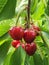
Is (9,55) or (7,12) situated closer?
(7,12)

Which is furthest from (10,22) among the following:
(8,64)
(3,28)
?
(8,64)

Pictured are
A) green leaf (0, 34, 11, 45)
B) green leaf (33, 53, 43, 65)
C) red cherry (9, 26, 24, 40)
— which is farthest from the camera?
green leaf (33, 53, 43, 65)

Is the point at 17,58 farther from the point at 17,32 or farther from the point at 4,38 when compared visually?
the point at 17,32

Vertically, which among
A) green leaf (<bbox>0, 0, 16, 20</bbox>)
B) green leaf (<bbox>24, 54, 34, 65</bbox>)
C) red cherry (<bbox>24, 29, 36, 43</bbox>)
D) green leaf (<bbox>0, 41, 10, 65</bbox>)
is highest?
green leaf (<bbox>0, 0, 16, 20</bbox>)

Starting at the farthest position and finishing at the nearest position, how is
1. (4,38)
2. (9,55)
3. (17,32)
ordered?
(9,55) → (4,38) → (17,32)

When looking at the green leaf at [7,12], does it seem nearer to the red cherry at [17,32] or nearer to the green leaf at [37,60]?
the red cherry at [17,32]

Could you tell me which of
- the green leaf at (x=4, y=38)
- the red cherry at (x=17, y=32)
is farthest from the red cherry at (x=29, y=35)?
the green leaf at (x=4, y=38)

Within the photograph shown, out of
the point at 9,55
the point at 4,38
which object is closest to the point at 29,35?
the point at 4,38

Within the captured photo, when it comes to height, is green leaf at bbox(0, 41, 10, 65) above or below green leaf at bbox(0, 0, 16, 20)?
below

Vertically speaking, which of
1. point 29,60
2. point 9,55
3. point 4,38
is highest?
point 4,38

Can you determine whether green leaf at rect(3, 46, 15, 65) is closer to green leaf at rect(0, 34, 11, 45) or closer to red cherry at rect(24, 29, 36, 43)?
green leaf at rect(0, 34, 11, 45)

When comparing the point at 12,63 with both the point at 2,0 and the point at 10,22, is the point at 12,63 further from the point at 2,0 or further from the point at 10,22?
the point at 2,0

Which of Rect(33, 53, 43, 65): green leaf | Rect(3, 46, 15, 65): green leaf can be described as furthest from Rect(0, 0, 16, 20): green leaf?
Rect(33, 53, 43, 65): green leaf
